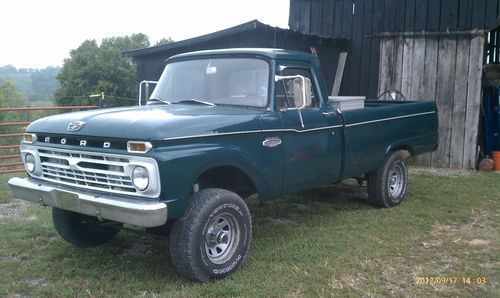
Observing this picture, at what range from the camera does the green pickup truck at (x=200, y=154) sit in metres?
4.01

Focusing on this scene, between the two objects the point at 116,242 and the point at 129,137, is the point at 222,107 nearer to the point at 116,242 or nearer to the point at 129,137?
the point at 129,137

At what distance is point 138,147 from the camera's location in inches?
155

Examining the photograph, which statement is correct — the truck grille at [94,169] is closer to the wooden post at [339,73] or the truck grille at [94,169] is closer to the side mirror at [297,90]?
the side mirror at [297,90]

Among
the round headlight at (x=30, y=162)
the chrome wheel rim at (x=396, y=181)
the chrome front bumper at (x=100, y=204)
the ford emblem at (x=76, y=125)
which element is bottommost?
the chrome wheel rim at (x=396, y=181)

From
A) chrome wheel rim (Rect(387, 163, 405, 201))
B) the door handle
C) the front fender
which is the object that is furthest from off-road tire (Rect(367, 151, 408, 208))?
the front fender

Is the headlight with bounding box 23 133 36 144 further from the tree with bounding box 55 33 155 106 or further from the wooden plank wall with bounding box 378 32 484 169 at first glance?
the tree with bounding box 55 33 155 106

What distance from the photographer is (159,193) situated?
3.92 meters

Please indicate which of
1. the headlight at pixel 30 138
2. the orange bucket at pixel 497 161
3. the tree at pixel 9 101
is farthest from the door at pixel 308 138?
the tree at pixel 9 101

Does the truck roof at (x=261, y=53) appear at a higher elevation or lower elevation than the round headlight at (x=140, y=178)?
higher

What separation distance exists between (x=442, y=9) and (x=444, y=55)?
97 cm

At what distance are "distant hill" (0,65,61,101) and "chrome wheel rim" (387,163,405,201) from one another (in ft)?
163

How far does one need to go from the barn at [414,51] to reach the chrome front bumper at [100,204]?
5.58 meters

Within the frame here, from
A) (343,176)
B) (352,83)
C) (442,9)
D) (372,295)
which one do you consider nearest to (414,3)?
(442,9)

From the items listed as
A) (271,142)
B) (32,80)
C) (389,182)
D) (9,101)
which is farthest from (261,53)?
(32,80)
